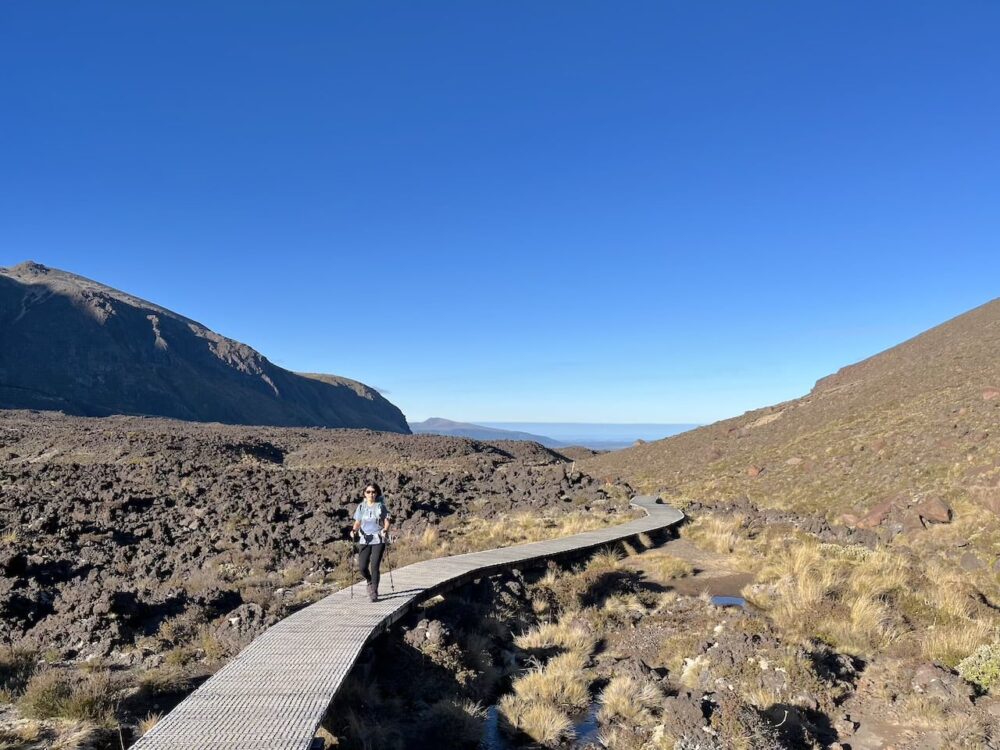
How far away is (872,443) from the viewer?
23562mm

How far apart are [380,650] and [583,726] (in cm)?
305

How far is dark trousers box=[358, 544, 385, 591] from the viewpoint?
9.44 metres

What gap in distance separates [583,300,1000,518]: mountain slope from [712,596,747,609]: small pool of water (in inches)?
322

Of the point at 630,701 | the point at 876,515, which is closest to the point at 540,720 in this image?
the point at 630,701

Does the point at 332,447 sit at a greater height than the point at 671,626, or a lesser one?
greater

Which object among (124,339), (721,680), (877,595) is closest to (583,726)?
(721,680)

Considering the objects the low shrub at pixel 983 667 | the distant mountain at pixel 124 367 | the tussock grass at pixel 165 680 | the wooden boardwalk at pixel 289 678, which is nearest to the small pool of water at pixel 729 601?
the low shrub at pixel 983 667

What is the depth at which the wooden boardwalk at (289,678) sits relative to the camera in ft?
16.0

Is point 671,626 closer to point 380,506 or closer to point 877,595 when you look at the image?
point 877,595

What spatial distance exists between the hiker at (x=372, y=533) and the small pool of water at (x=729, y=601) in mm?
6858

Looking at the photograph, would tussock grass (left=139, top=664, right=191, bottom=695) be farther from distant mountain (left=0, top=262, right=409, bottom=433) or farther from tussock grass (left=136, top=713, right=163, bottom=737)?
distant mountain (left=0, top=262, right=409, bottom=433)

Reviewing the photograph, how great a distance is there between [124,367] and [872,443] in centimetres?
11932

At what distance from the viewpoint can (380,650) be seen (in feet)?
27.8

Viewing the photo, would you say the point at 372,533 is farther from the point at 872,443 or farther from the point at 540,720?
the point at 872,443
